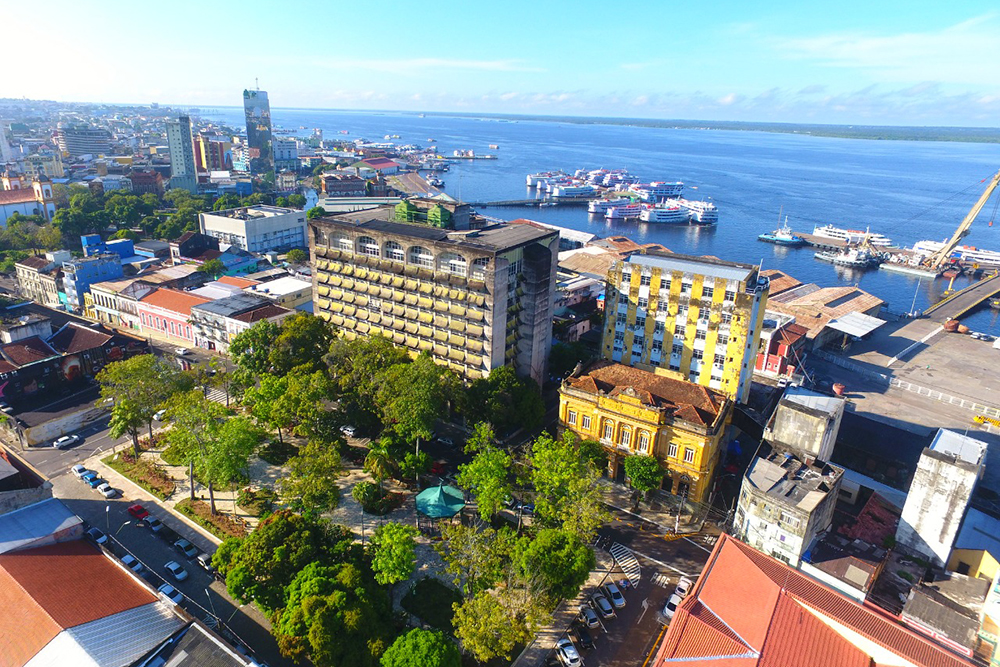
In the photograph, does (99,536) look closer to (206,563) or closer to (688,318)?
(206,563)

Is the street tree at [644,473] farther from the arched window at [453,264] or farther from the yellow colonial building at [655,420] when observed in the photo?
the arched window at [453,264]

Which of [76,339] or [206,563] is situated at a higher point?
[76,339]

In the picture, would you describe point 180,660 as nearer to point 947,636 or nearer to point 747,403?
point 947,636

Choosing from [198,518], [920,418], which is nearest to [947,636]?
[920,418]

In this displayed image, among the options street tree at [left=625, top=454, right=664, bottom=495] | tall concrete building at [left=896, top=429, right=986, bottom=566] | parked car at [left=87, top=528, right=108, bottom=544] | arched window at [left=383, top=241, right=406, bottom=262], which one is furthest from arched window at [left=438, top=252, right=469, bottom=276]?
tall concrete building at [left=896, top=429, right=986, bottom=566]

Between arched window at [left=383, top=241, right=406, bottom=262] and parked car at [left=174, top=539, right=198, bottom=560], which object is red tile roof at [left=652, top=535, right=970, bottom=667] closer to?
parked car at [left=174, top=539, right=198, bottom=560]

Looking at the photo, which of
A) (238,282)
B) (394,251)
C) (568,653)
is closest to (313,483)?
(568,653)
